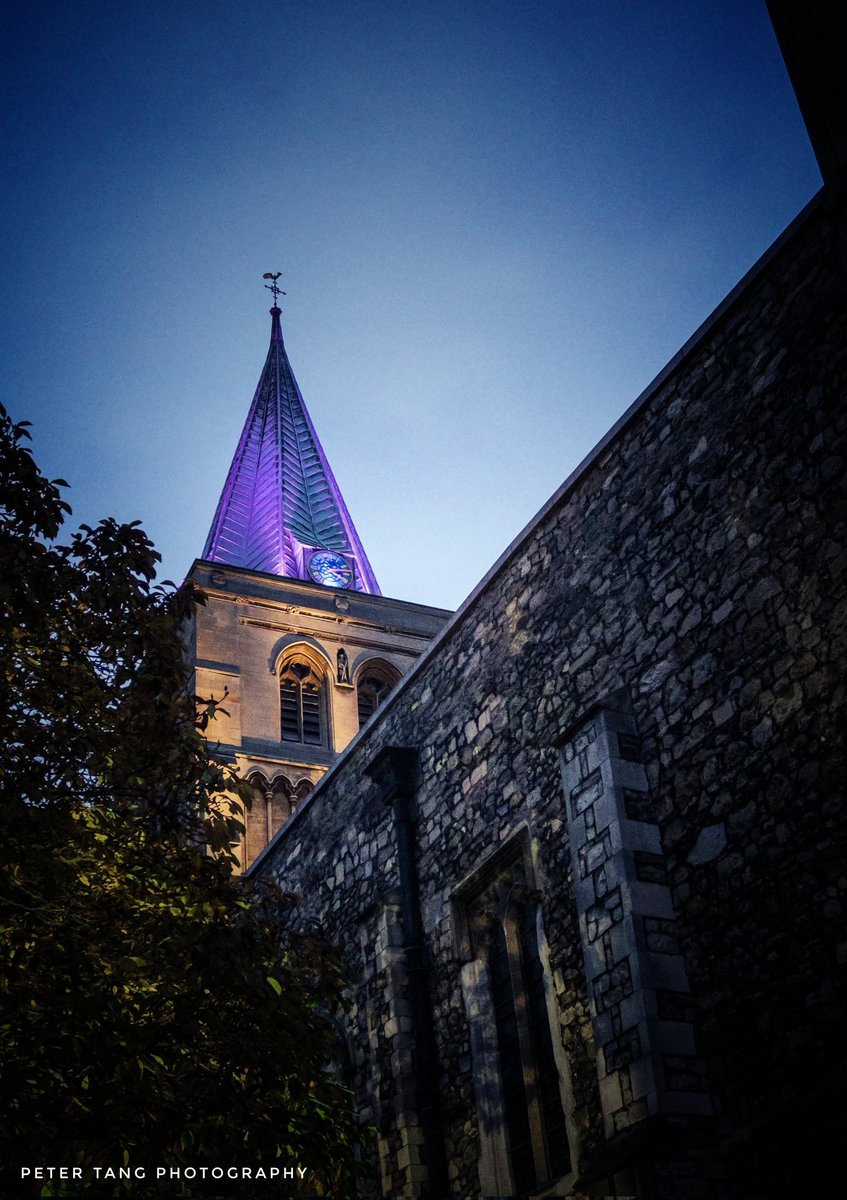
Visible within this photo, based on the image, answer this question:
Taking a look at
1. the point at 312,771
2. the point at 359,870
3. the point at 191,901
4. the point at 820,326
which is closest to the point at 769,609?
the point at 820,326

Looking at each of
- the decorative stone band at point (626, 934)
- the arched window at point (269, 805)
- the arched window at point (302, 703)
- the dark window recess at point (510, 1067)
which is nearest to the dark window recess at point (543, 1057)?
the dark window recess at point (510, 1067)

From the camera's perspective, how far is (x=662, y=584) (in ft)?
32.2

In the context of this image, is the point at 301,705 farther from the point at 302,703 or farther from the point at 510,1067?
the point at 510,1067

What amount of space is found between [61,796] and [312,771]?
72.1 ft

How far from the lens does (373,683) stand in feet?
110

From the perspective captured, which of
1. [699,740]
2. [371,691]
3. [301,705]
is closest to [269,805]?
[301,705]

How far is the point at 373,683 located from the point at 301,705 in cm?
251

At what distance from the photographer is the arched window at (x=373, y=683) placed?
32.9m

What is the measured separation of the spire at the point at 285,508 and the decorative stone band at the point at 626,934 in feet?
95.4

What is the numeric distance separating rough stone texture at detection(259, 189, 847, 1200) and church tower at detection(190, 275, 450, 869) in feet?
47.2

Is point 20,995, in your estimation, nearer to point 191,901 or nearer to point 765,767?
point 191,901

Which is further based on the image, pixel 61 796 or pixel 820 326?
pixel 820 326

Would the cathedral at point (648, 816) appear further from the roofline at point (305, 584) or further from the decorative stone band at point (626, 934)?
the roofline at point (305, 584)

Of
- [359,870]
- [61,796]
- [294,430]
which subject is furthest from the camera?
[294,430]
